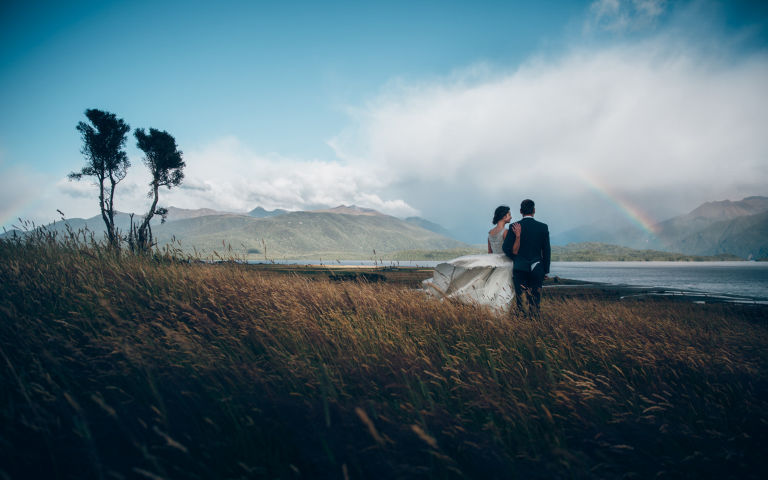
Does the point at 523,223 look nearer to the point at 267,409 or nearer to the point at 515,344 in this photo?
the point at 515,344

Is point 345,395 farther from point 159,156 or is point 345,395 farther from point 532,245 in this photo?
point 159,156

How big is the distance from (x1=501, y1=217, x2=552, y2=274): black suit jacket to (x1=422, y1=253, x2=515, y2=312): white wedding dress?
59 centimetres

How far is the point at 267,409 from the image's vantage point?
2607mm

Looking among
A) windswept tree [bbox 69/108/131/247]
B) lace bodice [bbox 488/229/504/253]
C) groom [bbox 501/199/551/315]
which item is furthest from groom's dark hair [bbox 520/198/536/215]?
windswept tree [bbox 69/108/131/247]

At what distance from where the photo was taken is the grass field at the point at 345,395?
214cm

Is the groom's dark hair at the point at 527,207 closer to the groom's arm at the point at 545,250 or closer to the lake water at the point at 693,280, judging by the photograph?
the groom's arm at the point at 545,250

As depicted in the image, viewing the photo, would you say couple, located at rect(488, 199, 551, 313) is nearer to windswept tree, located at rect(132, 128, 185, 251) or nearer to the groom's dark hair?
the groom's dark hair

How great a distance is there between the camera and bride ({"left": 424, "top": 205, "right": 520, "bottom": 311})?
720cm

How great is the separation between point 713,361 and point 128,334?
7246mm

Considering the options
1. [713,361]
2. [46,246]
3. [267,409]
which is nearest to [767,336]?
[713,361]

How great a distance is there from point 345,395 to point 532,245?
18.2 ft

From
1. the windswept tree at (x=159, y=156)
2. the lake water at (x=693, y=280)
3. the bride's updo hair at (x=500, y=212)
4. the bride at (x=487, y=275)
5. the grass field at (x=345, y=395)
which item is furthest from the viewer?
the windswept tree at (x=159, y=156)

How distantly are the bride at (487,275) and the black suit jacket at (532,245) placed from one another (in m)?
0.15

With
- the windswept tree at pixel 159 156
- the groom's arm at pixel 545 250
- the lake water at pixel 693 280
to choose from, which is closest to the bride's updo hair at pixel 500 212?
the groom's arm at pixel 545 250
